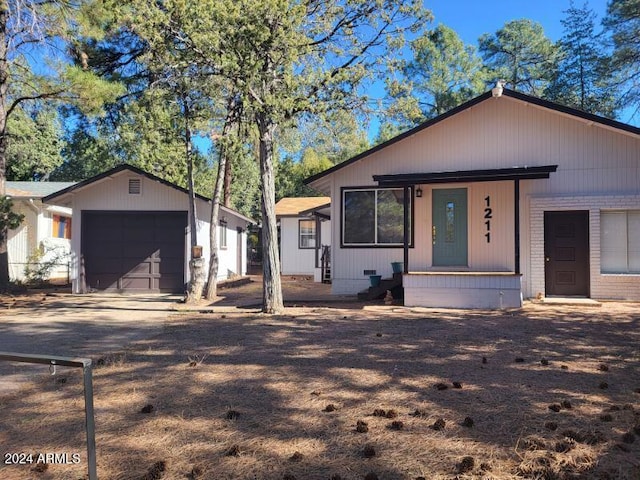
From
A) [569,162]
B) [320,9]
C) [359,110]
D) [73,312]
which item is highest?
[320,9]

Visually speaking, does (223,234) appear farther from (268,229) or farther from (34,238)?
(268,229)

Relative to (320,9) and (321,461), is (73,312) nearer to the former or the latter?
(320,9)

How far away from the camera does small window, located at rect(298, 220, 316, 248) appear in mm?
21938

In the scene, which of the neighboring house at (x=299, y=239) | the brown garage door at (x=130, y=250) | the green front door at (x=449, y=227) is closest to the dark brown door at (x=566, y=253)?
the green front door at (x=449, y=227)

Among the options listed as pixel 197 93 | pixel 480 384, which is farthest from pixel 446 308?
pixel 197 93

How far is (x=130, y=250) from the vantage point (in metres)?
15.5

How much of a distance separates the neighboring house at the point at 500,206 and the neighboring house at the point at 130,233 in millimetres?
5257

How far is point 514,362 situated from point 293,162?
3180cm

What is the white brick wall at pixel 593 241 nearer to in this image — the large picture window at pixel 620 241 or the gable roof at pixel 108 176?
the large picture window at pixel 620 241

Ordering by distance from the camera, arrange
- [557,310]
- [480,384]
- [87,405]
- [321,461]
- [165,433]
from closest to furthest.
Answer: [87,405] < [321,461] < [165,433] < [480,384] < [557,310]

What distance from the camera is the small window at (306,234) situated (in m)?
21.9

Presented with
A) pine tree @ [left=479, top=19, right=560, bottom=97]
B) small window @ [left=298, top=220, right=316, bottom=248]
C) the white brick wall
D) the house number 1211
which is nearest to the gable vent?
small window @ [left=298, top=220, right=316, bottom=248]

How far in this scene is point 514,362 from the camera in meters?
5.59

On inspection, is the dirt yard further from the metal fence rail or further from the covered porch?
the covered porch
